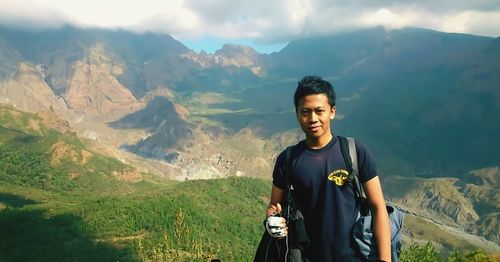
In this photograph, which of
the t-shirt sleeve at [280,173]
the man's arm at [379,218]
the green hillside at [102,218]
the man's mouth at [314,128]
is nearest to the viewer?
the man's arm at [379,218]

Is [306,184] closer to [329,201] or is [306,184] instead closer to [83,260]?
[329,201]

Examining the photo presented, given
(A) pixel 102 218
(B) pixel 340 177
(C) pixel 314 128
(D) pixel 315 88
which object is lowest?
(A) pixel 102 218

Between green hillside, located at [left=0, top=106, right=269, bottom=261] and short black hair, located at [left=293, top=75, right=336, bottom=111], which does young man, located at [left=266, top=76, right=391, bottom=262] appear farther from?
green hillside, located at [left=0, top=106, right=269, bottom=261]

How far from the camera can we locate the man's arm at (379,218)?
5.48 meters

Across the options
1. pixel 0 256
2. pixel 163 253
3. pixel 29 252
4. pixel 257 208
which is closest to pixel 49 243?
pixel 29 252

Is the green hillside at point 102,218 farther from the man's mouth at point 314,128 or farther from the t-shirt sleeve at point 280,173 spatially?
the man's mouth at point 314,128

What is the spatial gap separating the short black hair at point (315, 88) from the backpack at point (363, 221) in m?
0.61

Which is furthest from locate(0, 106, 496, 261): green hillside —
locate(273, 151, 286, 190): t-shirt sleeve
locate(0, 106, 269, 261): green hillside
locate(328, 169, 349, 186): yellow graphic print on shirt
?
locate(328, 169, 349, 186): yellow graphic print on shirt

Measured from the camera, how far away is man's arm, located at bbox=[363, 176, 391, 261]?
18.0 ft

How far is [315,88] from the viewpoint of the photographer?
19.7 feet

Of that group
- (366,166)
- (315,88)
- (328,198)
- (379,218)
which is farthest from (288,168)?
(379,218)

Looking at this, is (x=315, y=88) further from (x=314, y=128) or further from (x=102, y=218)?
(x=102, y=218)

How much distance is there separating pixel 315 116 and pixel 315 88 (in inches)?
13.9

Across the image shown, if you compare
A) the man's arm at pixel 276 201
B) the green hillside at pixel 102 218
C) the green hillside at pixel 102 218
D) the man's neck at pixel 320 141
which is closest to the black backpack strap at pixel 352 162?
the man's neck at pixel 320 141
